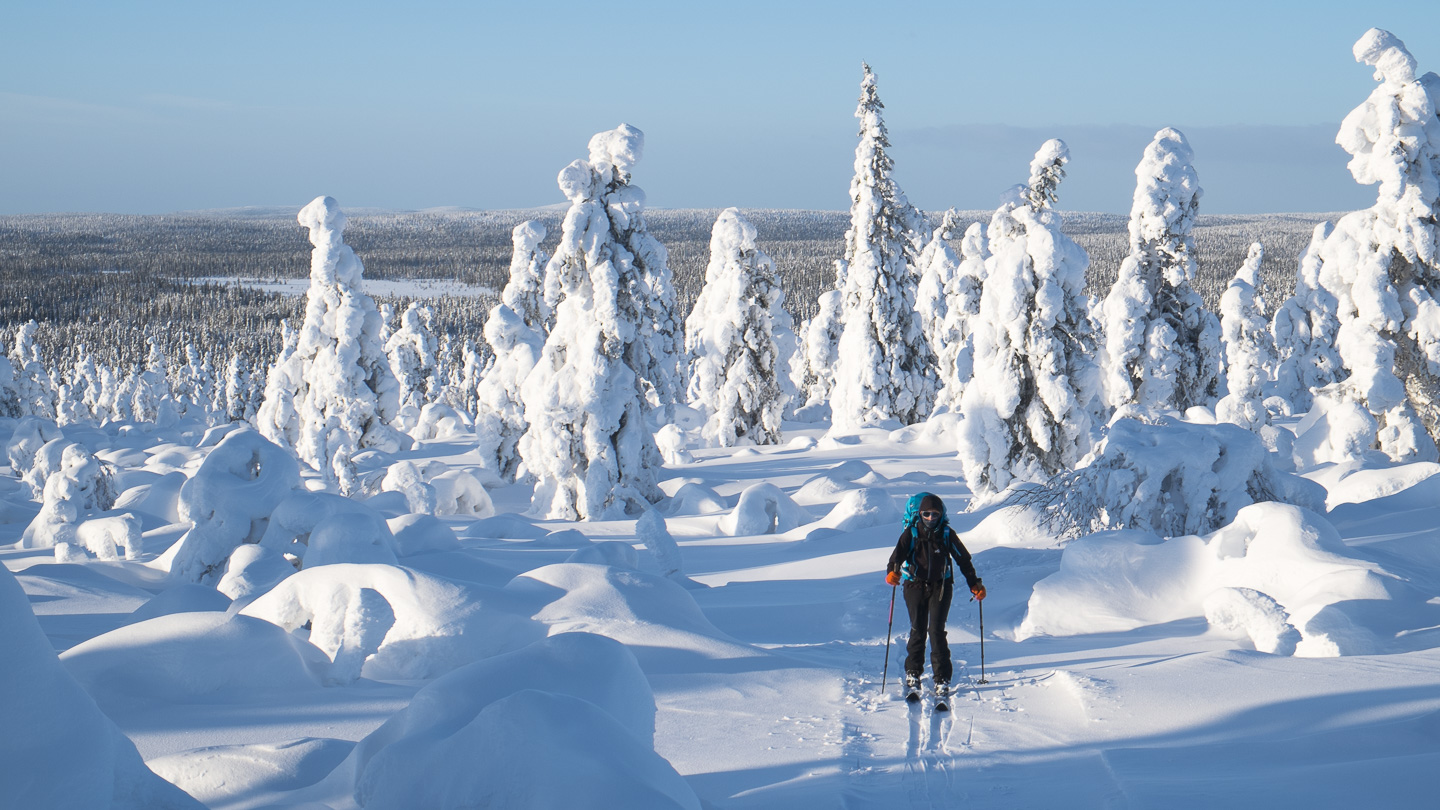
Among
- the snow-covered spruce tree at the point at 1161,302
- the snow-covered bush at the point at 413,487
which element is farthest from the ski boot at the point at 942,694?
the snow-covered spruce tree at the point at 1161,302

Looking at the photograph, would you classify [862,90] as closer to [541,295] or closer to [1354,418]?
[541,295]

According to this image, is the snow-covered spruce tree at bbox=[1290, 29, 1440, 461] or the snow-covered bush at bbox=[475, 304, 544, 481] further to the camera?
the snow-covered bush at bbox=[475, 304, 544, 481]

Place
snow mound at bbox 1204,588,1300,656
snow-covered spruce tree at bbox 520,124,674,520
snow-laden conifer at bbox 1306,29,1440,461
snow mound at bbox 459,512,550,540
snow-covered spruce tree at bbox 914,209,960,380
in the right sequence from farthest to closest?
snow-covered spruce tree at bbox 914,209,960,380, snow-covered spruce tree at bbox 520,124,674,520, snow-laden conifer at bbox 1306,29,1440,461, snow mound at bbox 459,512,550,540, snow mound at bbox 1204,588,1300,656

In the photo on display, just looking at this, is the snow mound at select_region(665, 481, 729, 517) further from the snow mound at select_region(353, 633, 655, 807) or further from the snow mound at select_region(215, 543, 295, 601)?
the snow mound at select_region(353, 633, 655, 807)

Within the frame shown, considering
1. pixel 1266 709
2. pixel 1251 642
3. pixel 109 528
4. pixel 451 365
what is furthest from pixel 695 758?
pixel 451 365

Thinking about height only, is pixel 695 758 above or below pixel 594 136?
below

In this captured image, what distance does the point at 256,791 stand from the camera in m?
4.12

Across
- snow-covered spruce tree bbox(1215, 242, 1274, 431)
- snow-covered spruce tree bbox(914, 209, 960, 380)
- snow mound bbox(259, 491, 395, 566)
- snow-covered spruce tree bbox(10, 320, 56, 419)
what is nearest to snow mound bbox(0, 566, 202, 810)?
snow mound bbox(259, 491, 395, 566)

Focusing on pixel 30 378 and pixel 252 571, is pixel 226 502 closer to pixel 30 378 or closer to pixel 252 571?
pixel 252 571

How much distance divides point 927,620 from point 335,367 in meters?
21.6

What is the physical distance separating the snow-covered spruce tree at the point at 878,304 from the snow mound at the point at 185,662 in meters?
23.8

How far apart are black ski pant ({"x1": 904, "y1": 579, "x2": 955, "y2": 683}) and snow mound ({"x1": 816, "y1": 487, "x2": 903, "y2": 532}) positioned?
7184mm

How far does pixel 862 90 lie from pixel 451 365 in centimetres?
5194

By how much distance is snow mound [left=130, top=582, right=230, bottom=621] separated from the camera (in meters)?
7.44
